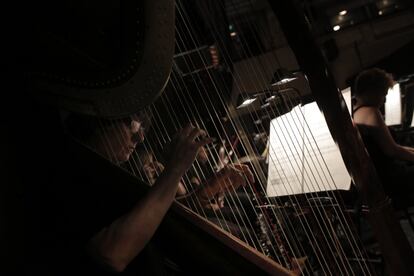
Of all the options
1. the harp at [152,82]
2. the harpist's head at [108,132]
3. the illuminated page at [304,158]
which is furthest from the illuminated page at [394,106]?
the harpist's head at [108,132]

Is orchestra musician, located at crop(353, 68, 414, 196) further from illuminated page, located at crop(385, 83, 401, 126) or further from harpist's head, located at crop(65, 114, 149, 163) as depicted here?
harpist's head, located at crop(65, 114, 149, 163)

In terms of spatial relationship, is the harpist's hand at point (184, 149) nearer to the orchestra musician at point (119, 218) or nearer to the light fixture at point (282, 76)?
the orchestra musician at point (119, 218)

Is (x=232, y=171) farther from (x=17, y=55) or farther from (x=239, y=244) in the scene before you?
(x=17, y=55)

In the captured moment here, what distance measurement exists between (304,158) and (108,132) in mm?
1044

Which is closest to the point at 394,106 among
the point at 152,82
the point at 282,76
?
the point at 282,76

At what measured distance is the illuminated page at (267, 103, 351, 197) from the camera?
5.87ft

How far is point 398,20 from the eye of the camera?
9.50 m

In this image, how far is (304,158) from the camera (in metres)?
1.90

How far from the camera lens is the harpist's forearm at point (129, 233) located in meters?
1.05

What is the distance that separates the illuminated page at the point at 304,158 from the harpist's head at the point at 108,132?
0.83m

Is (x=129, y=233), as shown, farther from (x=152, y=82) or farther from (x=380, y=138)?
(x=380, y=138)

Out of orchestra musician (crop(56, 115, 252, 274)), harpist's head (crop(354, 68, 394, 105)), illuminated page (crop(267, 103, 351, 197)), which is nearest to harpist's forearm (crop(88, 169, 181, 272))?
orchestra musician (crop(56, 115, 252, 274))

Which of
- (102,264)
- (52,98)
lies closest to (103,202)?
(102,264)

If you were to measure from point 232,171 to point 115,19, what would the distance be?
1.02 meters
